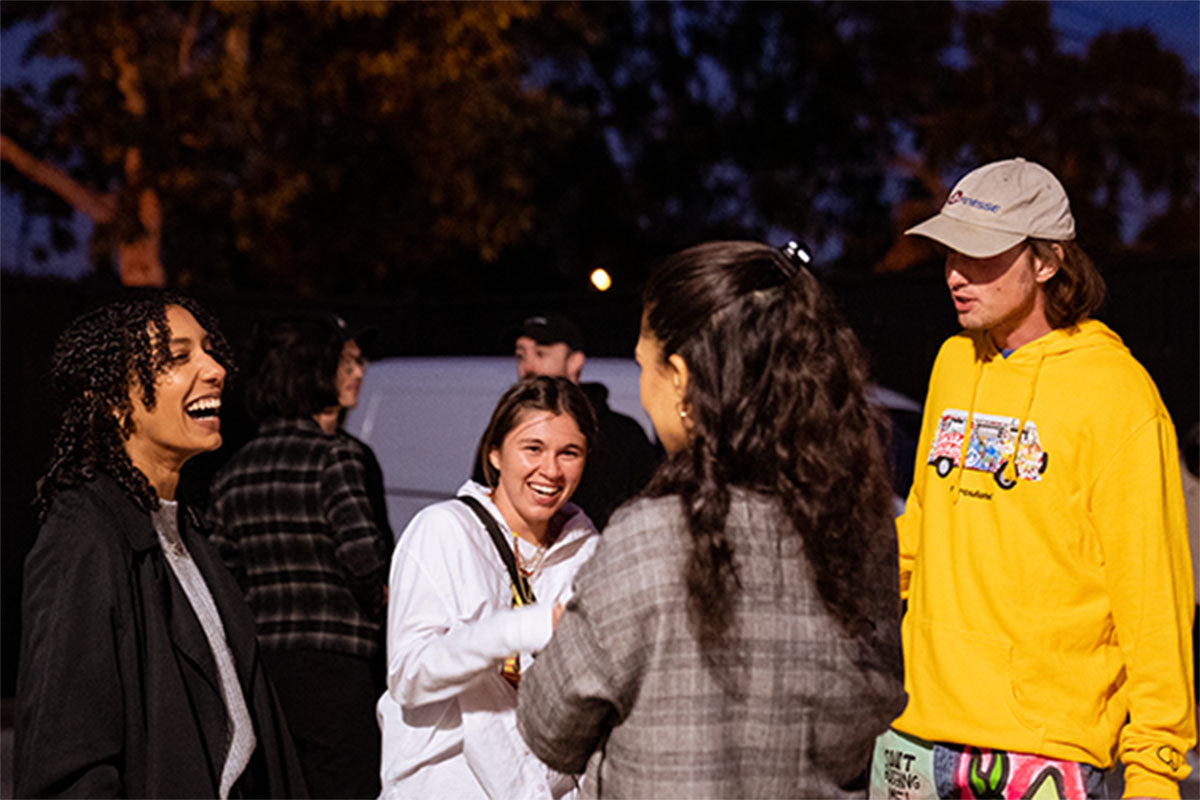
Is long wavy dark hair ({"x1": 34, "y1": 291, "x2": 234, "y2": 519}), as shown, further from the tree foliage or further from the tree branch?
the tree branch

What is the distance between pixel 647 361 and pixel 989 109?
2015cm

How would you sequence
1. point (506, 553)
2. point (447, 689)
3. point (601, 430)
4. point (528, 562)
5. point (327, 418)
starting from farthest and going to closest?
point (601, 430) → point (327, 418) → point (528, 562) → point (506, 553) → point (447, 689)

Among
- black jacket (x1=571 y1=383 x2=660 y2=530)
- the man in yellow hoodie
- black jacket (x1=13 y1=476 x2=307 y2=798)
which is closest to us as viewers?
black jacket (x1=13 y1=476 x2=307 y2=798)

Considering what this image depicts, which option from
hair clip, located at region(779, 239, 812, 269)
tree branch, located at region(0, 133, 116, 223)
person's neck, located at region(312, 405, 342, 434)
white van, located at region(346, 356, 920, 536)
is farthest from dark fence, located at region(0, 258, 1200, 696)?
tree branch, located at region(0, 133, 116, 223)

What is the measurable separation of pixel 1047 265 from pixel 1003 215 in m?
0.16

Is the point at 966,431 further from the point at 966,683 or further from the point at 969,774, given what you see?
the point at 969,774

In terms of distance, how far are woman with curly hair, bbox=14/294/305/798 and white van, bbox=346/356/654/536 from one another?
454cm

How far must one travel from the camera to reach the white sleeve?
8.46 ft

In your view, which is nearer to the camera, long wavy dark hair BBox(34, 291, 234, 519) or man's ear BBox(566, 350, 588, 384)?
long wavy dark hair BBox(34, 291, 234, 519)

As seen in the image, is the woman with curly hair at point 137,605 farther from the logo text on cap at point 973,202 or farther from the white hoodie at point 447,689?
the logo text on cap at point 973,202

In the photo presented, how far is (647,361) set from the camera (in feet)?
6.82

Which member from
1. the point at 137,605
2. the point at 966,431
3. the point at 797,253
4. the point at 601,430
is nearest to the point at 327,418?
the point at 601,430

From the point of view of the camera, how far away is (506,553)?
317cm

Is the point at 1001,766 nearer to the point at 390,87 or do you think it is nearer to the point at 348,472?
the point at 348,472
